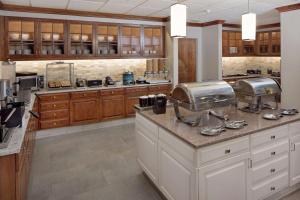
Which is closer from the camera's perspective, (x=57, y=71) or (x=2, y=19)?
(x=2, y=19)

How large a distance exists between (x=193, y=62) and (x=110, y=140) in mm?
4091

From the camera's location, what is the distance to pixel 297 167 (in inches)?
105

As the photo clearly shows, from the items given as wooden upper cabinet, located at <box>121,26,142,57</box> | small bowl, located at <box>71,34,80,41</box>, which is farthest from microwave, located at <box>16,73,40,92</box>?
wooden upper cabinet, located at <box>121,26,142,57</box>

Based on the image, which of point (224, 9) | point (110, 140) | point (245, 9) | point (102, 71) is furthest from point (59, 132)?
point (245, 9)

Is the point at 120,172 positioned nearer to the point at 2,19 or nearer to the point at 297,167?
the point at 297,167

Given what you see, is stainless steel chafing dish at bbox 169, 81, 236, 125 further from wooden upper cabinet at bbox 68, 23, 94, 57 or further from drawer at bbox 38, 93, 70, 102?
wooden upper cabinet at bbox 68, 23, 94, 57

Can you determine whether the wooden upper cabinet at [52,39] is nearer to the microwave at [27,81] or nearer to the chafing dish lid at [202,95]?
the microwave at [27,81]

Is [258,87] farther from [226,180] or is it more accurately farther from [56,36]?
[56,36]

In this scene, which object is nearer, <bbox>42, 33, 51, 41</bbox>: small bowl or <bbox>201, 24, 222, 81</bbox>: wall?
<bbox>42, 33, 51, 41</bbox>: small bowl

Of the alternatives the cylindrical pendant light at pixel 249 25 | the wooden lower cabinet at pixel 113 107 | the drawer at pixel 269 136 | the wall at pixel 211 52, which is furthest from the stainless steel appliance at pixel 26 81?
the wall at pixel 211 52

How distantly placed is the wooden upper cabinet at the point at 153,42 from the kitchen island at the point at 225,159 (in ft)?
12.2

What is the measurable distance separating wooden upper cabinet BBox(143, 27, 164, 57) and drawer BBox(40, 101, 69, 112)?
2436 mm

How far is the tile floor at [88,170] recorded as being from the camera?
2.79 meters

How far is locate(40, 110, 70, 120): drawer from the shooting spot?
4.81 meters
